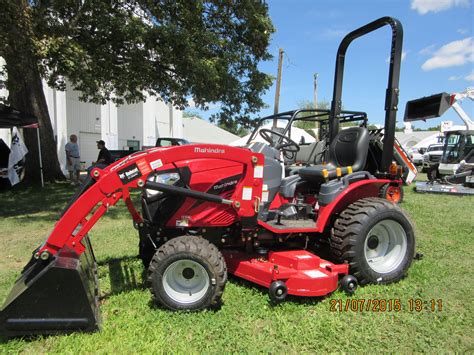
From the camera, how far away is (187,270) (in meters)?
3.20

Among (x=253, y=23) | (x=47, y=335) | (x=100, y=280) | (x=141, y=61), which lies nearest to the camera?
(x=47, y=335)

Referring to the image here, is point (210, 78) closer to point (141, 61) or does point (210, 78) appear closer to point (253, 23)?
point (141, 61)

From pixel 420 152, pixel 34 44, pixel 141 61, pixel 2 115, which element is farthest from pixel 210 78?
pixel 420 152

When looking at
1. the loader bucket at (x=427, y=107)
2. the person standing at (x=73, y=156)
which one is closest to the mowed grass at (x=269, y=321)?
the loader bucket at (x=427, y=107)

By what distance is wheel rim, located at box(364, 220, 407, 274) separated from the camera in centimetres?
384

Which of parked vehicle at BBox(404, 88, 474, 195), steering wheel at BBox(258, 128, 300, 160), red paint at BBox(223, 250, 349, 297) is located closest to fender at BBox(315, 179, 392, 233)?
red paint at BBox(223, 250, 349, 297)

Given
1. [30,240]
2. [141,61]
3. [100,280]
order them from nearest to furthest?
1. [100,280]
2. [30,240]
3. [141,61]

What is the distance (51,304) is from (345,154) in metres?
3.15

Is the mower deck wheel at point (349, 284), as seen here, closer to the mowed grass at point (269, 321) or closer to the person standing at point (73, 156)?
the mowed grass at point (269, 321)

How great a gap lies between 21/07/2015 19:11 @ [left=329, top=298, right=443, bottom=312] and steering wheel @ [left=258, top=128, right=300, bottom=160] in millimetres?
1728

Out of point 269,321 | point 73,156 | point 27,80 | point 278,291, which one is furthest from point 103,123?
point 269,321

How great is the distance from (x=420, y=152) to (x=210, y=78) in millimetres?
22511

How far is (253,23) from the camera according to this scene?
11086mm

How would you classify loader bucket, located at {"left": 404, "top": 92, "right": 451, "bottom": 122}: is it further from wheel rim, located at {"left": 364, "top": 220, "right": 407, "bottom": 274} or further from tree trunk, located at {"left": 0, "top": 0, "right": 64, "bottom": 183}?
tree trunk, located at {"left": 0, "top": 0, "right": 64, "bottom": 183}
